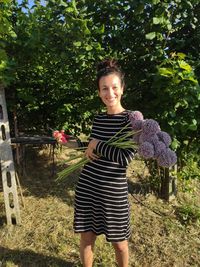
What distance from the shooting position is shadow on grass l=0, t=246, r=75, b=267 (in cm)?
327

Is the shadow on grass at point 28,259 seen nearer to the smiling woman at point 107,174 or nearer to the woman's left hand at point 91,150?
the smiling woman at point 107,174

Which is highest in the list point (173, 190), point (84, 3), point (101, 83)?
point (84, 3)

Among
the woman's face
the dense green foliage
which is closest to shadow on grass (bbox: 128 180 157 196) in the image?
the dense green foliage

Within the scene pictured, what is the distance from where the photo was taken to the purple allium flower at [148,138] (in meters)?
1.98

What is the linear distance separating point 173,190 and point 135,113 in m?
2.66

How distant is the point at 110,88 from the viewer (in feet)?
7.64

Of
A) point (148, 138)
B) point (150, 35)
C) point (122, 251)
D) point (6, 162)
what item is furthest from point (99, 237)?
point (150, 35)

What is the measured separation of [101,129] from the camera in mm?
2473

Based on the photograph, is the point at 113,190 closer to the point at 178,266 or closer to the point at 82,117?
the point at 178,266

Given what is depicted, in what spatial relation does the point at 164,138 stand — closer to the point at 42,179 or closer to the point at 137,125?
the point at 137,125

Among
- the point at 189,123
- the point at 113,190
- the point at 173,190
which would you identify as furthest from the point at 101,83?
the point at 173,190

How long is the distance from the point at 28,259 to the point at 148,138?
6.77ft

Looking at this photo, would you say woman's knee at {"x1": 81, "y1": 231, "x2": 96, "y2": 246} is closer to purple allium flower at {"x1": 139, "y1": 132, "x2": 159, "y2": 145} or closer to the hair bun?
purple allium flower at {"x1": 139, "y1": 132, "x2": 159, "y2": 145}

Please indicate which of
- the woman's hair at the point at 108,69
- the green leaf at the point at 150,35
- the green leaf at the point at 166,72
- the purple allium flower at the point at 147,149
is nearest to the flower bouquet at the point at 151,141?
the purple allium flower at the point at 147,149
